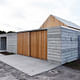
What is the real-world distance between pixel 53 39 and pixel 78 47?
2.60 meters

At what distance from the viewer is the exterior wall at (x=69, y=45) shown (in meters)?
4.15

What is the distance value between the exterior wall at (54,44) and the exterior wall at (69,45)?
8.7 inches

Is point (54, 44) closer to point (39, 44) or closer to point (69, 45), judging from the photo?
point (69, 45)

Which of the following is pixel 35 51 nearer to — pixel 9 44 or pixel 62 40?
pixel 62 40

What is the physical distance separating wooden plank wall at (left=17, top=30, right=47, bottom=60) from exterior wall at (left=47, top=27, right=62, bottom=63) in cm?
55

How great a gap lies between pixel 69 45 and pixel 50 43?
1247 millimetres

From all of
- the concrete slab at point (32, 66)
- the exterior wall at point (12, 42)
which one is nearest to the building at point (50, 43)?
the exterior wall at point (12, 42)

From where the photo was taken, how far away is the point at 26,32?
21.3 feet

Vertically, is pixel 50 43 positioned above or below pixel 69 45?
above

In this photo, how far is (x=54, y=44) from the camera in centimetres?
433

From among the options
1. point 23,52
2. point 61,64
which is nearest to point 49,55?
point 61,64

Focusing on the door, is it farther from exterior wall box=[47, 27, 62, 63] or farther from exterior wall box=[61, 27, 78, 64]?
exterior wall box=[61, 27, 78, 64]

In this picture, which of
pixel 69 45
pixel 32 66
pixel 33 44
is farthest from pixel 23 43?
pixel 69 45

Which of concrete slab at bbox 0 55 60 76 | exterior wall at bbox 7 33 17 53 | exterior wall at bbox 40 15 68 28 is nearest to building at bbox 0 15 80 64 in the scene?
exterior wall at bbox 7 33 17 53
